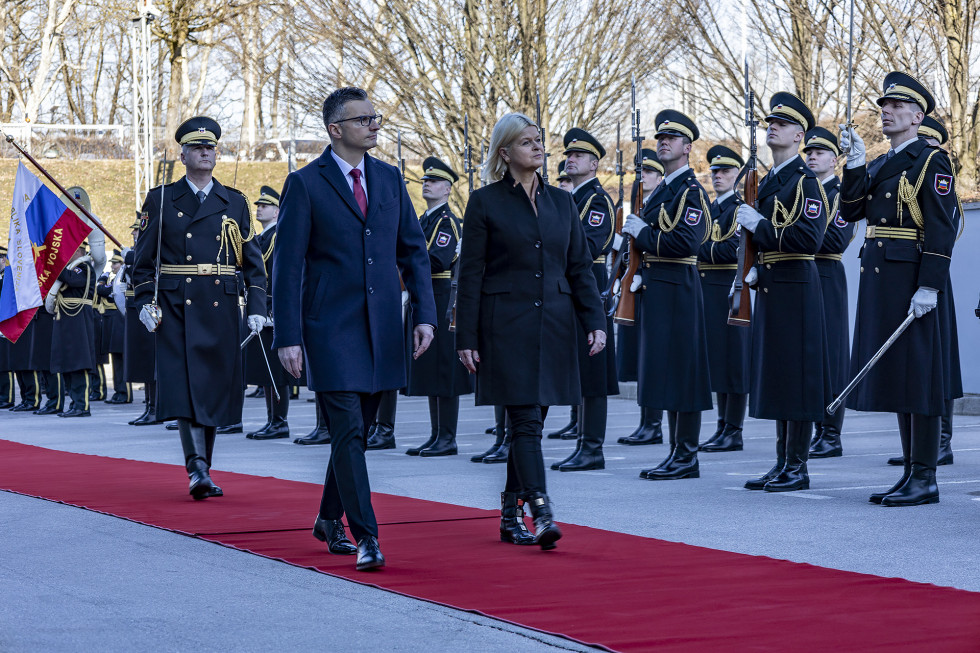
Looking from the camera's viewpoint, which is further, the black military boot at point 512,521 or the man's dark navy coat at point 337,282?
the black military boot at point 512,521

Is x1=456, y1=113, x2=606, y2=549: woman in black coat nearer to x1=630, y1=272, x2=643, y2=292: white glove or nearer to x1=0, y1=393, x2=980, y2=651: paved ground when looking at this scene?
x1=0, y1=393, x2=980, y2=651: paved ground

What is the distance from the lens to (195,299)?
313 inches

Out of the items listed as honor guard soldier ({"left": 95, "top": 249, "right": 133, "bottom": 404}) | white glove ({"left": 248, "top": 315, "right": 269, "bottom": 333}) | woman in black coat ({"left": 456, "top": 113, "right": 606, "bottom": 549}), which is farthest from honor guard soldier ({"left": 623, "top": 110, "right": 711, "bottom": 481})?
honor guard soldier ({"left": 95, "top": 249, "right": 133, "bottom": 404})

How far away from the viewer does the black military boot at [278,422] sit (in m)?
12.5

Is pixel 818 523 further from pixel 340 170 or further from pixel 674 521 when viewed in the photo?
pixel 340 170

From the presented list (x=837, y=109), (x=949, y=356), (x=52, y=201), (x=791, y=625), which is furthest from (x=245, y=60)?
(x=791, y=625)

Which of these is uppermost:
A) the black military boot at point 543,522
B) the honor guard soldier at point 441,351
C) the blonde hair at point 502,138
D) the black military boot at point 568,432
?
the blonde hair at point 502,138

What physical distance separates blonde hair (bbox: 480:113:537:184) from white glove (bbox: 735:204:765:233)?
1.87m

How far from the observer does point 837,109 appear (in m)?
21.7

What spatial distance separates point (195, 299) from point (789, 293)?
3221 mm

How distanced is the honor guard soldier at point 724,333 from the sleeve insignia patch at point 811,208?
3121mm

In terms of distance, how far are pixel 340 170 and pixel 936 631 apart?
2.89m

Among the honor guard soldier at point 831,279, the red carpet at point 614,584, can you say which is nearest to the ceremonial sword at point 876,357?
the red carpet at point 614,584

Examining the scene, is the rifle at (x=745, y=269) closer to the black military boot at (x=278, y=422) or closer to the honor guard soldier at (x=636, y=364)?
the honor guard soldier at (x=636, y=364)
